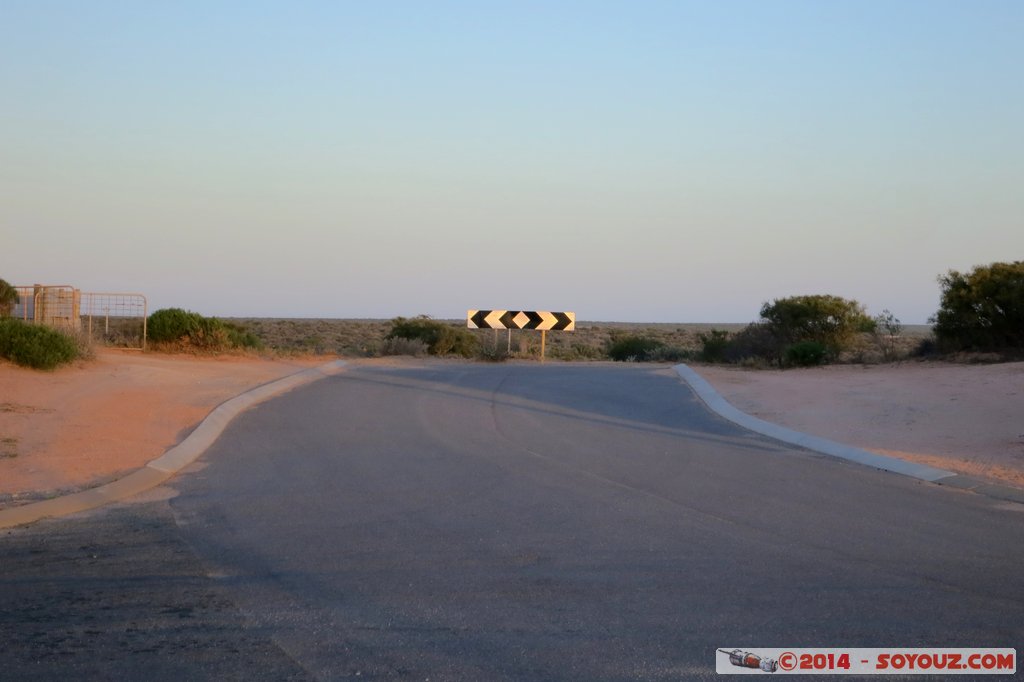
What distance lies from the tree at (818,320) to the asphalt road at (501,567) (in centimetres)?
2012

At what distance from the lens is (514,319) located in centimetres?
3384

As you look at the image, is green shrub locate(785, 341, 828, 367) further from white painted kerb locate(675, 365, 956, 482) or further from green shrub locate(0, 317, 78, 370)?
green shrub locate(0, 317, 78, 370)

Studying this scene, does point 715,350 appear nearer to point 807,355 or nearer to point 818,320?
point 818,320

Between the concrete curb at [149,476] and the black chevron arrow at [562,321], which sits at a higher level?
the black chevron arrow at [562,321]

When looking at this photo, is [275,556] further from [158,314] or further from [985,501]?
[158,314]

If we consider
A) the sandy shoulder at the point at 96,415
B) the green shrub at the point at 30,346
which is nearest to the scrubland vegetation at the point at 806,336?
the green shrub at the point at 30,346

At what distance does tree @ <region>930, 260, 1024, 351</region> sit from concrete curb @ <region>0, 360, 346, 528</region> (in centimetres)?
1805

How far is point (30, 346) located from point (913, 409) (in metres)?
15.0

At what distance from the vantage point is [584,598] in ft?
22.9

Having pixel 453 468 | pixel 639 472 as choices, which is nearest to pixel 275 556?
pixel 453 468

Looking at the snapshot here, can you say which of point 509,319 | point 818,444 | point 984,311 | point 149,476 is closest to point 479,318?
point 509,319

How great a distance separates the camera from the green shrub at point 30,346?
18.7 metres

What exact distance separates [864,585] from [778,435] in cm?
795

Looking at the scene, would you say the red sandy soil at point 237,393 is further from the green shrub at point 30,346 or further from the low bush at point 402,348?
the low bush at point 402,348
